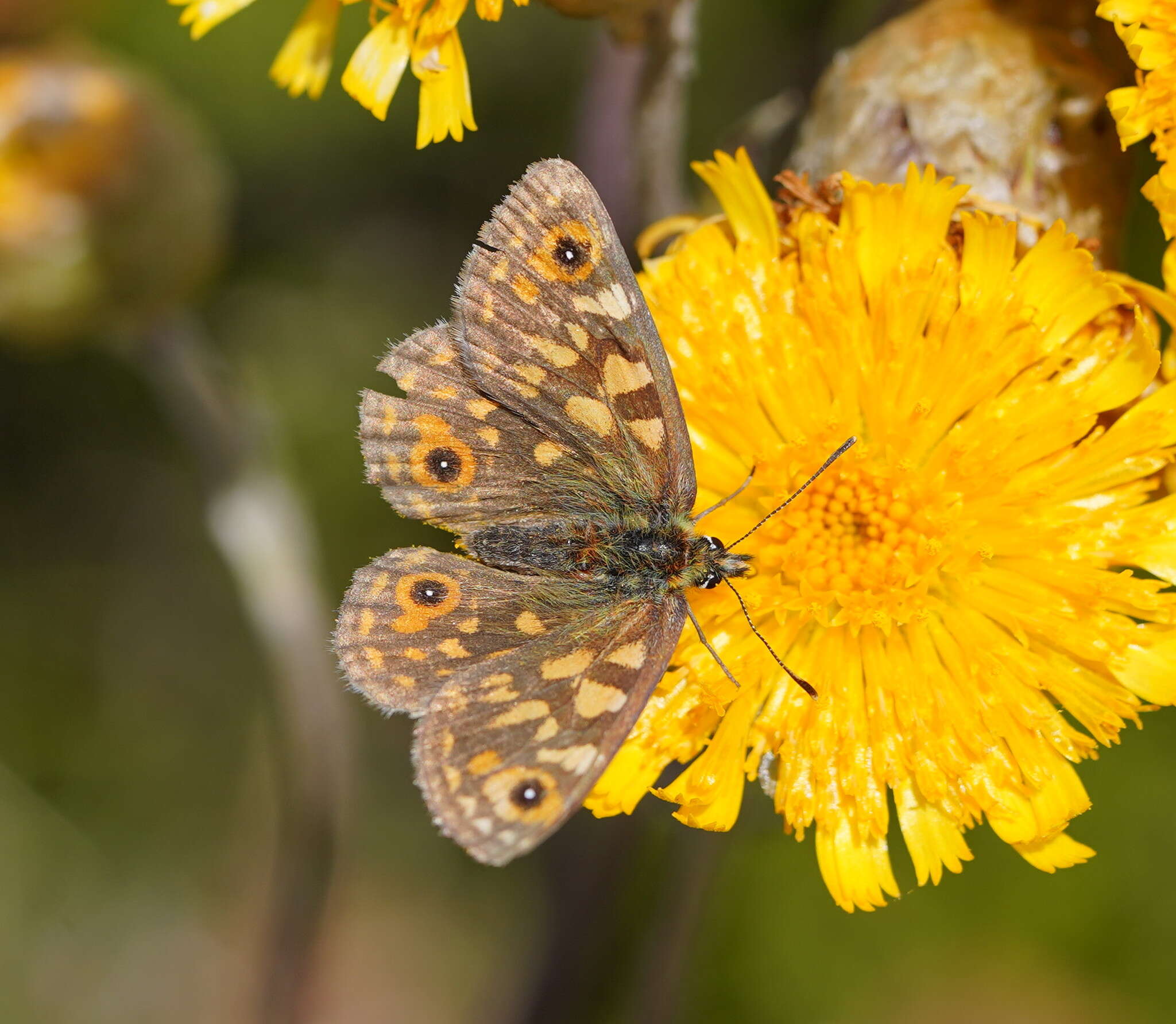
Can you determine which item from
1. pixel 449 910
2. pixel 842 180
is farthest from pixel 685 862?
pixel 842 180

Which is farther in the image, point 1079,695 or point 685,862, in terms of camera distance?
point 685,862

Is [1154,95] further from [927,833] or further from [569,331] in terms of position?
[927,833]

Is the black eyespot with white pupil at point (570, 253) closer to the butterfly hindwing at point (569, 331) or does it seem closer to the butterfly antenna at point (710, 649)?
the butterfly hindwing at point (569, 331)

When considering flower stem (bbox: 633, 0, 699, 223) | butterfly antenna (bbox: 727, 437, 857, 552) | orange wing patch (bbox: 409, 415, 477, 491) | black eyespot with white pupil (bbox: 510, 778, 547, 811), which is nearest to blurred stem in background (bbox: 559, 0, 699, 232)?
flower stem (bbox: 633, 0, 699, 223)

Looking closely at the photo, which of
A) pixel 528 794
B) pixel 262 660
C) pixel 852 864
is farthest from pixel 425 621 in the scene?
pixel 262 660

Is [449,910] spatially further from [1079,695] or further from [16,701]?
[1079,695]

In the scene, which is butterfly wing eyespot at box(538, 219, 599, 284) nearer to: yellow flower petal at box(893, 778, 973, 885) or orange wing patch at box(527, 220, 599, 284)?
orange wing patch at box(527, 220, 599, 284)

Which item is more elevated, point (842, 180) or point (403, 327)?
point (403, 327)

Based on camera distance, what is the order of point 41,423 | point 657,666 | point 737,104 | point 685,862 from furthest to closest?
point 41,423, point 737,104, point 685,862, point 657,666
